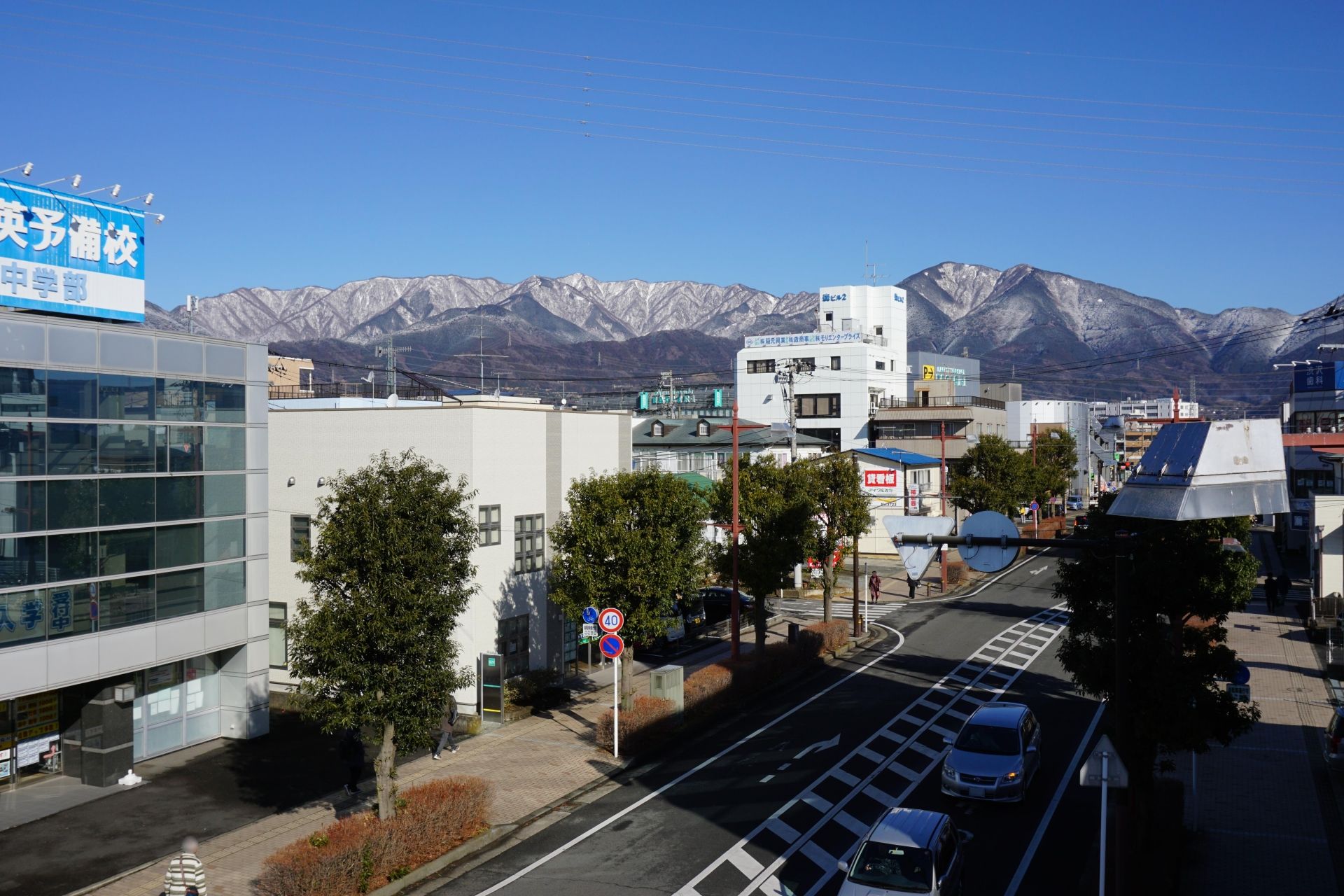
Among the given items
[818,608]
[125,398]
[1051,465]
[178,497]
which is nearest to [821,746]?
[178,497]

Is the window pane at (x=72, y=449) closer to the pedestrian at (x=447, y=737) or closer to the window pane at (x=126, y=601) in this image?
the window pane at (x=126, y=601)

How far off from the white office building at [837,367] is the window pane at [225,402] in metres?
60.4

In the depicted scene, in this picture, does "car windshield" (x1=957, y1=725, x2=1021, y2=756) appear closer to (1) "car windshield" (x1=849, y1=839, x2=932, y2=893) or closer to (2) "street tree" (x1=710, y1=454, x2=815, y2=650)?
(1) "car windshield" (x1=849, y1=839, x2=932, y2=893)

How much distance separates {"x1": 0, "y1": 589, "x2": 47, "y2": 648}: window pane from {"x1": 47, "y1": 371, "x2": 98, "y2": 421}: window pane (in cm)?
411

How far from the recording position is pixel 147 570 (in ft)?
81.7

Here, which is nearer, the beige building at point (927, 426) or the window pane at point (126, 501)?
the window pane at point (126, 501)

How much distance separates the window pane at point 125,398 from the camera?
954 inches

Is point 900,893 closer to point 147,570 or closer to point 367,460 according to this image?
point 147,570

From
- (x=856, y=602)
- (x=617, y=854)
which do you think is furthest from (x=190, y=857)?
(x=856, y=602)


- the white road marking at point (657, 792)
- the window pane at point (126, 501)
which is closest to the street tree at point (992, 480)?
the white road marking at point (657, 792)

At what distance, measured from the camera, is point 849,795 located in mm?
22297

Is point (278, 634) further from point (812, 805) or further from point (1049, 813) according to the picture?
point (1049, 813)

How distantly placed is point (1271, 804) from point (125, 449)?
27791 millimetres

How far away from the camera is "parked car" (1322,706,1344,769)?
23.8 meters
